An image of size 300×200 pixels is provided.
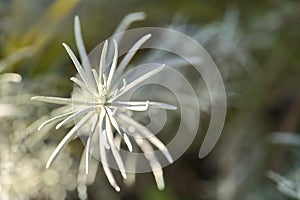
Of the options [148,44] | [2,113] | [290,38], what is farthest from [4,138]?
[290,38]

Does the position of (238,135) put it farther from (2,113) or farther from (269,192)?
(2,113)

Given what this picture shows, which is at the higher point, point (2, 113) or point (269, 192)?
point (2, 113)

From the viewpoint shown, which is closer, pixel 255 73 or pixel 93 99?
pixel 93 99

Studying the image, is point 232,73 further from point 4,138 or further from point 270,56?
point 4,138

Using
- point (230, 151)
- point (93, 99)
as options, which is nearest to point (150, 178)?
point (230, 151)

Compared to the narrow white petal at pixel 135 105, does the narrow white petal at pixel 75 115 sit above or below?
above

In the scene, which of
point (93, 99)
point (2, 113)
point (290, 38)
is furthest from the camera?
point (290, 38)

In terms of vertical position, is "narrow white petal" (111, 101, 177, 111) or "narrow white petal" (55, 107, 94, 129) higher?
"narrow white petal" (55, 107, 94, 129)

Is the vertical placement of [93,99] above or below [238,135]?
above

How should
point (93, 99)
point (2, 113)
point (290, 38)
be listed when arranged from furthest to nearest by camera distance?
1. point (290, 38)
2. point (2, 113)
3. point (93, 99)
